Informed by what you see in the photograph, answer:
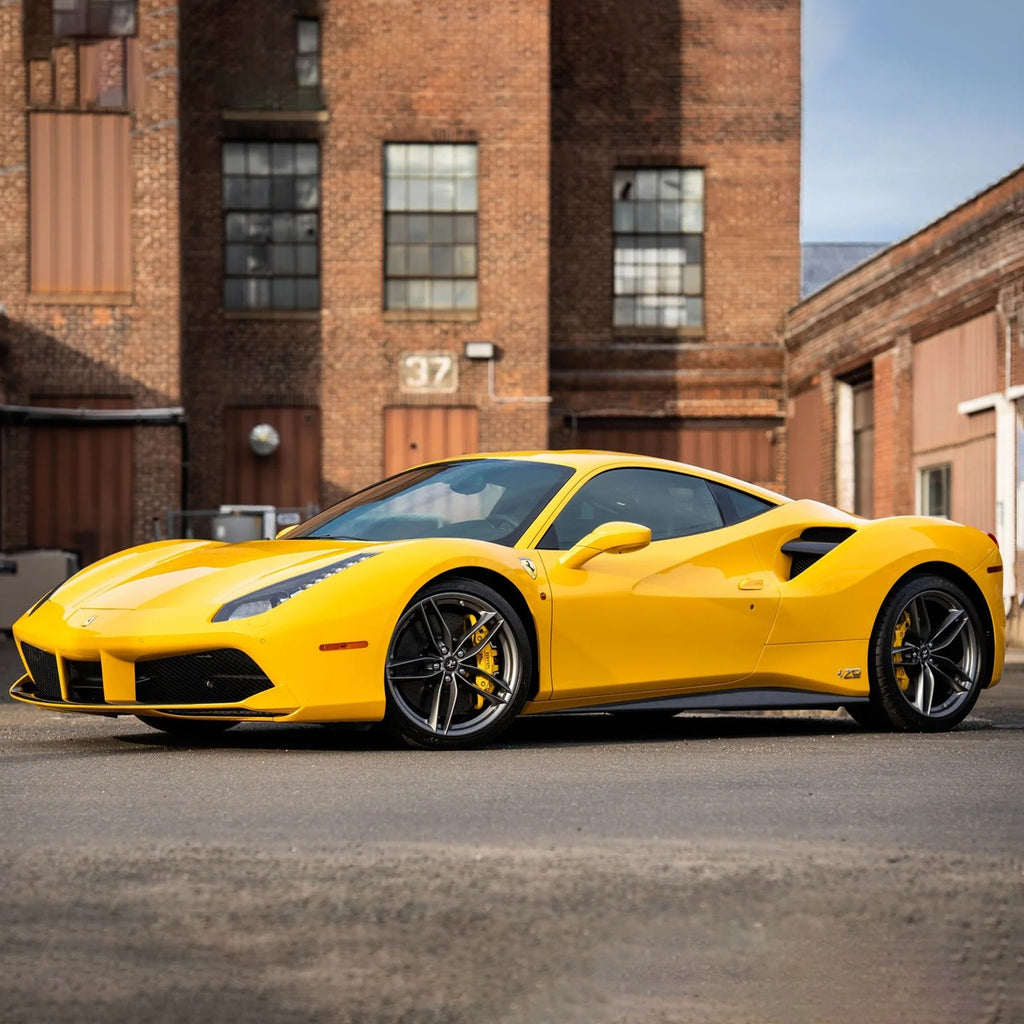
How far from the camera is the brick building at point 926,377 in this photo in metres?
20.8

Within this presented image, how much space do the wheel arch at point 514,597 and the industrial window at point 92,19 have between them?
21088mm

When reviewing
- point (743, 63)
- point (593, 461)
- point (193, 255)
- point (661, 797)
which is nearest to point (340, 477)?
point (193, 255)

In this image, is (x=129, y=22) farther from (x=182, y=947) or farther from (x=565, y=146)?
(x=182, y=947)

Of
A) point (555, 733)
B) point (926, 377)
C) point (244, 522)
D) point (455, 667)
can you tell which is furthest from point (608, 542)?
point (244, 522)

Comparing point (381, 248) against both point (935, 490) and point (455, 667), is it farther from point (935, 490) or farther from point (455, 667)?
point (455, 667)

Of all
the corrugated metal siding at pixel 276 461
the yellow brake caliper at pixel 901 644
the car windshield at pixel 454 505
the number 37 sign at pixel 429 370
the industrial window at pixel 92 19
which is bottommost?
the yellow brake caliper at pixel 901 644

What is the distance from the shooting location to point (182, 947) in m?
3.72

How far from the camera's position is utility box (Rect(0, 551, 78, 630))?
22047mm

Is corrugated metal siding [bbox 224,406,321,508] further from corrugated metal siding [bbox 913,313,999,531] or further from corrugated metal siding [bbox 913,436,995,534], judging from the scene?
corrugated metal siding [bbox 913,436,995,534]

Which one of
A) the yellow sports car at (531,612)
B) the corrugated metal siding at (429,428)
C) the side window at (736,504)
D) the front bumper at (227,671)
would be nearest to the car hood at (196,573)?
the yellow sports car at (531,612)

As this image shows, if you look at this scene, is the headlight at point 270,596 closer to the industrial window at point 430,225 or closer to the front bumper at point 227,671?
the front bumper at point 227,671

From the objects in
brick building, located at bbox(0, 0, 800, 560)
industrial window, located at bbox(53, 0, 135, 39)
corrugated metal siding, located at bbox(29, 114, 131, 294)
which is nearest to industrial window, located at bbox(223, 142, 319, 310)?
brick building, located at bbox(0, 0, 800, 560)

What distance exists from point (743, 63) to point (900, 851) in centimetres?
2811

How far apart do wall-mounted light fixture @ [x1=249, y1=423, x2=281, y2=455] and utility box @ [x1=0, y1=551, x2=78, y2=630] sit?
6.73m
